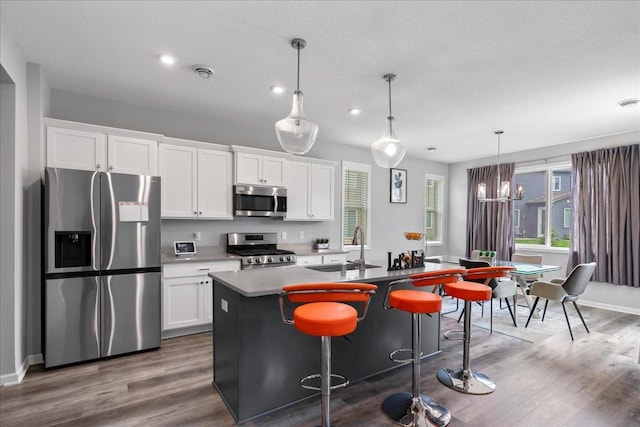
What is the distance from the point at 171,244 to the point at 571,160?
21.6 feet

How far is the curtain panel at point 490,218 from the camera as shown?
6.41 meters

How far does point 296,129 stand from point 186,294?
2489mm

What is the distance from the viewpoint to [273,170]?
4695 mm

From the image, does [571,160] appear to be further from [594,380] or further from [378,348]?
[378,348]

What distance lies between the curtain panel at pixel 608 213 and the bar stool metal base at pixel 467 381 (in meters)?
3.90

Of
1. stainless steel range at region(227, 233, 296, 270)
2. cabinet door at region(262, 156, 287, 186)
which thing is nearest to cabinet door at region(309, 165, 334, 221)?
cabinet door at region(262, 156, 287, 186)

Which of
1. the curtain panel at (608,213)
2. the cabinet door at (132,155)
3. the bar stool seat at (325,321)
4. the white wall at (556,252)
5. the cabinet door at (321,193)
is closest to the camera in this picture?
the bar stool seat at (325,321)

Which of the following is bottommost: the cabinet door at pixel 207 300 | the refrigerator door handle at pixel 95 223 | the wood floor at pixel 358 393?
the wood floor at pixel 358 393

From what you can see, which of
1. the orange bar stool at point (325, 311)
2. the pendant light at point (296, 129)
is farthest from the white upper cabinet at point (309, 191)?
the orange bar stool at point (325, 311)

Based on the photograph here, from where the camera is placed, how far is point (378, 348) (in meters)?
2.88

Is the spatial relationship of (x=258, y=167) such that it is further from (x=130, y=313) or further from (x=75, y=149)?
(x=130, y=313)

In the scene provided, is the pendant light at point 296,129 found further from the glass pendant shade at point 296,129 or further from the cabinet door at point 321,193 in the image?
the cabinet door at point 321,193

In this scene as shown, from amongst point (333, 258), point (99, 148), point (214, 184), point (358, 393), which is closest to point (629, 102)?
point (333, 258)

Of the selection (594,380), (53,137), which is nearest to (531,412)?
(594,380)
